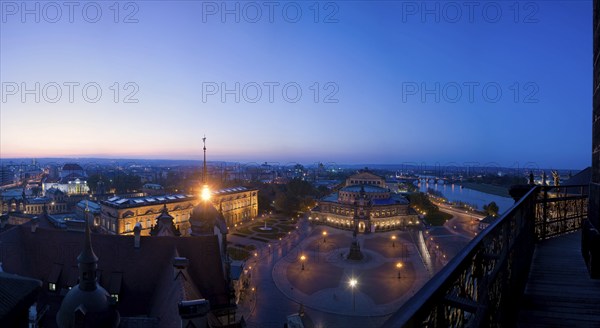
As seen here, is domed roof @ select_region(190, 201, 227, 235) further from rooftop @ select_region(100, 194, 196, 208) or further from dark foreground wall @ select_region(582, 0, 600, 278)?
rooftop @ select_region(100, 194, 196, 208)

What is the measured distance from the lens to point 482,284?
12.6 ft

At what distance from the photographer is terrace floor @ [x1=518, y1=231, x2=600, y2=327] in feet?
18.8

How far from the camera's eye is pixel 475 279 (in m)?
3.64

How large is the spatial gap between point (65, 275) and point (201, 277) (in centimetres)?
785

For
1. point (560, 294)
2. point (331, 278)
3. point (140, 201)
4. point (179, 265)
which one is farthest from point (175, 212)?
point (560, 294)

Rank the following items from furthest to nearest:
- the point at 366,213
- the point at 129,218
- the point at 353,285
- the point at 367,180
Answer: the point at 367,180
the point at 366,213
the point at 129,218
the point at 353,285

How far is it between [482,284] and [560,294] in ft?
13.8

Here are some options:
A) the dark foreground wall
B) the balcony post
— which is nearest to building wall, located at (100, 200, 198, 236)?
the balcony post

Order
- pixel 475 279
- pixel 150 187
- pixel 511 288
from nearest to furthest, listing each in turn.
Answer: pixel 475 279 < pixel 511 288 < pixel 150 187

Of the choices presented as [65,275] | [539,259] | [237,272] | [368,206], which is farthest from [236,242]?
[539,259]

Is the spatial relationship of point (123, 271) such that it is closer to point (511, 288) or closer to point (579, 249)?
point (511, 288)

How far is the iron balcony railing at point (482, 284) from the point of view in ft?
6.95

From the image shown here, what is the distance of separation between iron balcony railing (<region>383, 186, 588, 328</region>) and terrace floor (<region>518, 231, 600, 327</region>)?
0.21 m

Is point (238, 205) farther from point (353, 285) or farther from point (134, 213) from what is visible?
point (353, 285)
